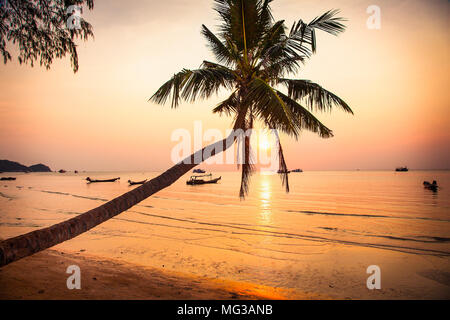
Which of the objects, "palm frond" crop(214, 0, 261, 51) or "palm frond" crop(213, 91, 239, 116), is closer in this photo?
"palm frond" crop(214, 0, 261, 51)

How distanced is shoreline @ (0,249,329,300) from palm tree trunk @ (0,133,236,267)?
1711mm

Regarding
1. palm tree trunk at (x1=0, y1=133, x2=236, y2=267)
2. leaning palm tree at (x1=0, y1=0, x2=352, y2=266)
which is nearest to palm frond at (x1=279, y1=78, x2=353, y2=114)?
leaning palm tree at (x1=0, y1=0, x2=352, y2=266)

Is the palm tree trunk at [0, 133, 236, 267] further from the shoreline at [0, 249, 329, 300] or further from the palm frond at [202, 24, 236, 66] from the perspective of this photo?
the palm frond at [202, 24, 236, 66]

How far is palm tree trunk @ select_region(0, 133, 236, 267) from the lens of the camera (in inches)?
111

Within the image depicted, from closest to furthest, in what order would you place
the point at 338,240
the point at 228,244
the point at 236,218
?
the point at 228,244 → the point at 338,240 → the point at 236,218

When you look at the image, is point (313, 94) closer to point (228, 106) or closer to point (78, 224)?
point (228, 106)

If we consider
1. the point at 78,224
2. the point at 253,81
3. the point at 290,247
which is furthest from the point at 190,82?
the point at 290,247

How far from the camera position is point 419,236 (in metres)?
10.3

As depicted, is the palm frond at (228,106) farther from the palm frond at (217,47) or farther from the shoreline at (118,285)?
the shoreline at (118,285)

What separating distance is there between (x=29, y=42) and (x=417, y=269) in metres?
10.7

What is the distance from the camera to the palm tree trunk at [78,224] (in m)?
2.82
